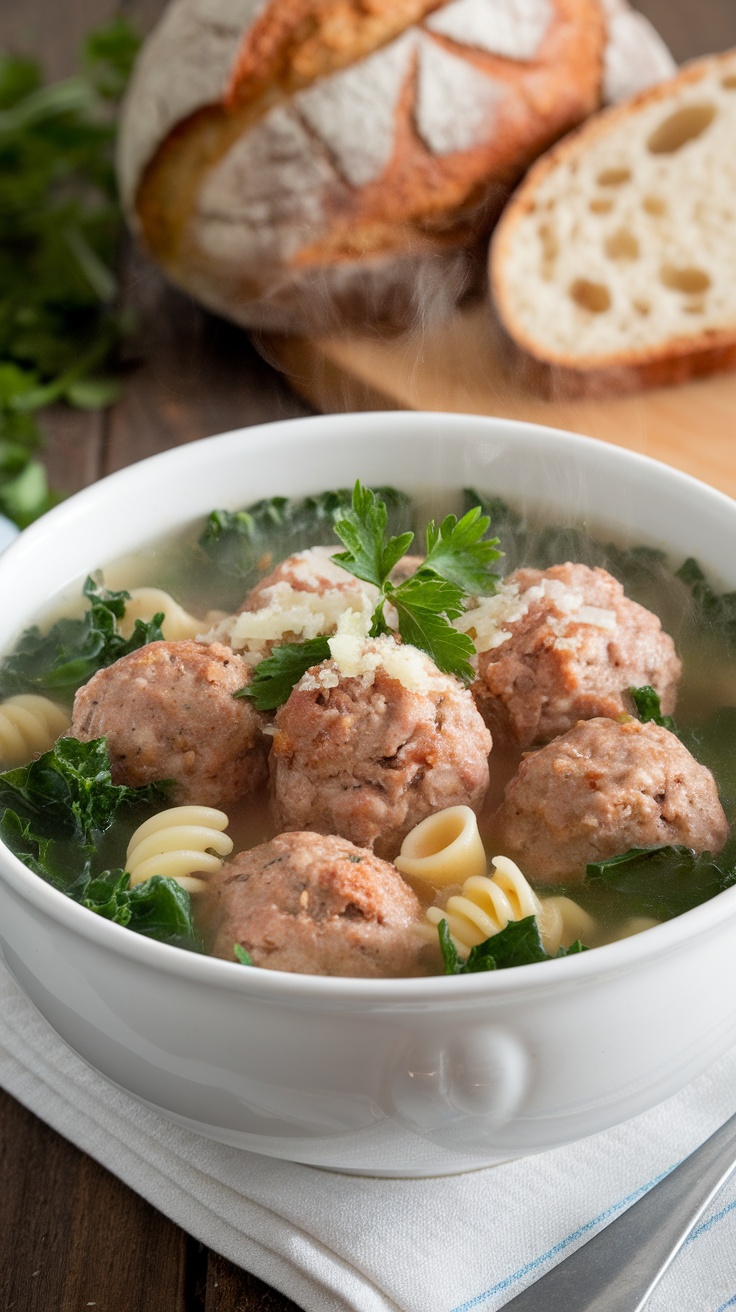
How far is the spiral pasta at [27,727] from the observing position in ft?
9.16

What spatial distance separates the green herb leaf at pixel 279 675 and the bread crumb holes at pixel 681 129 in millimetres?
3471

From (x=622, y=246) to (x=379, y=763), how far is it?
131 inches

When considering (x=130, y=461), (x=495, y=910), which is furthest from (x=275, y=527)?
(x=130, y=461)

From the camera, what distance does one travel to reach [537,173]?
16.2ft

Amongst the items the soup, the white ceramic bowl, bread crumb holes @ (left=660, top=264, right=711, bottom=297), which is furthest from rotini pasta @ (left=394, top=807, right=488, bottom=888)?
bread crumb holes @ (left=660, top=264, right=711, bottom=297)

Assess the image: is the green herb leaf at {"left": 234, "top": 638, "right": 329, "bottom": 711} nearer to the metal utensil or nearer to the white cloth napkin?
the white cloth napkin

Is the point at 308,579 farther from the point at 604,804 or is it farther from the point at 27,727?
the point at 604,804

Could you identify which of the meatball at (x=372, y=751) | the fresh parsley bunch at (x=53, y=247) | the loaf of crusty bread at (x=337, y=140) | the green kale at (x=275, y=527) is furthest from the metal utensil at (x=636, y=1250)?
the loaf of crusty bread at (x=337, y=140)

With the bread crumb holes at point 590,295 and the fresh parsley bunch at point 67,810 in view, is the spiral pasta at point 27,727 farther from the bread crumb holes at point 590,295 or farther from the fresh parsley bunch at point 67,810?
the bread crumb holes at point 590,295

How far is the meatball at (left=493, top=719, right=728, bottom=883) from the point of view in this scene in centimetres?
246

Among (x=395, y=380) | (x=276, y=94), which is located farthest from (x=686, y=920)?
(x=276, y=94)

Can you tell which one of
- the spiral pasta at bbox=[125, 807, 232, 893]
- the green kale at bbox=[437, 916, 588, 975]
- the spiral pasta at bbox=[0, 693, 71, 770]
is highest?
the spiral pasta at bbox=[0, 693, 71, 770]

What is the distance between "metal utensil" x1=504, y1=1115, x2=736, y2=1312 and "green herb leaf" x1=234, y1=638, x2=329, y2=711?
46.5 inches

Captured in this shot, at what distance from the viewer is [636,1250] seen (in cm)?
235
